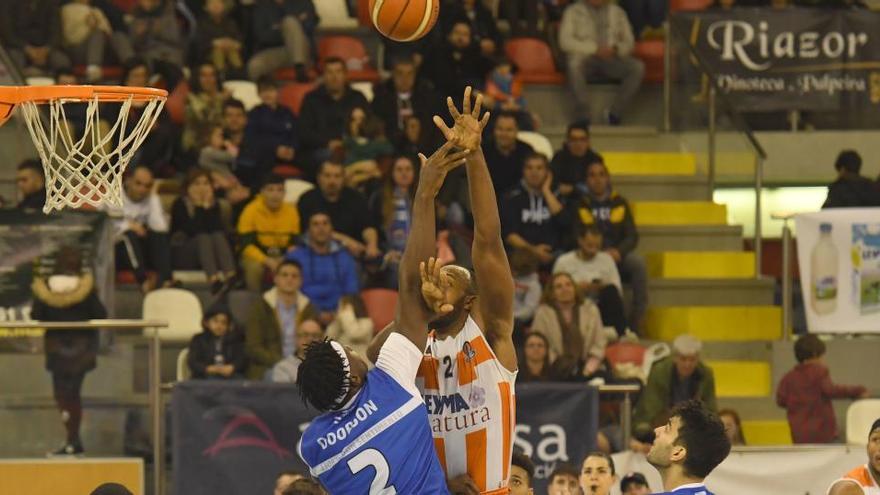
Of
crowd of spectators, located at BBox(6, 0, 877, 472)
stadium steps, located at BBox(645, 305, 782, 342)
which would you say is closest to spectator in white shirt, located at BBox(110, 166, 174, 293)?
crowd of spectators, located at BBox(6, 0, 877, 472)

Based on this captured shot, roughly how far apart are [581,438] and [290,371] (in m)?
2.42

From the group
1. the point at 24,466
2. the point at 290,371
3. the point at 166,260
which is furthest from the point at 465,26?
the point at 24,466

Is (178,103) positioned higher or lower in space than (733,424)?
higher

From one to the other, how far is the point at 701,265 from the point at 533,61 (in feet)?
11.1

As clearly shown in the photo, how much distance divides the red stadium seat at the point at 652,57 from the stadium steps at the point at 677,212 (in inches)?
73.1

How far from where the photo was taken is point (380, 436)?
7328 mm

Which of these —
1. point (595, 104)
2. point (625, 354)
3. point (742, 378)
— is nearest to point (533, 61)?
point (595, 104)

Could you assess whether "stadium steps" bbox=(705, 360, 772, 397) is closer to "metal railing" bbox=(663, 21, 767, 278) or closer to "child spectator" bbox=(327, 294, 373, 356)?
"metal railing" bbox=(663, 21, 767, 278)

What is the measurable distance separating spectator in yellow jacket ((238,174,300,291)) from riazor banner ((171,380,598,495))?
121 inches

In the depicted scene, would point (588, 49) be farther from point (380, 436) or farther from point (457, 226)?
point (380, 436)

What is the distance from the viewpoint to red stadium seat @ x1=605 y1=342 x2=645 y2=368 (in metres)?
14.8

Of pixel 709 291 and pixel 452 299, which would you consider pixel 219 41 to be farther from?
pixel 452 299

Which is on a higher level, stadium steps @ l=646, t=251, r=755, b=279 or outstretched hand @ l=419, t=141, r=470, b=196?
outstretched hand @ l=419, t=141, r=470, b=196

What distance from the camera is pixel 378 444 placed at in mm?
7324
